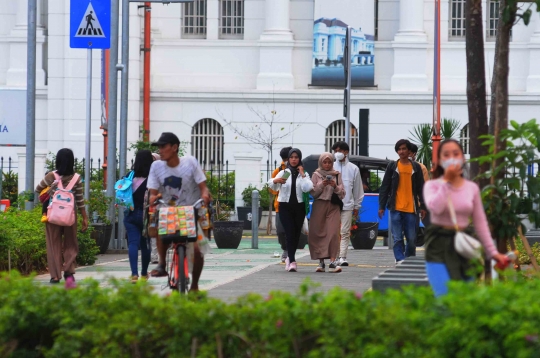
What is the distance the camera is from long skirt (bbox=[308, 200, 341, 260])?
17.2 metres

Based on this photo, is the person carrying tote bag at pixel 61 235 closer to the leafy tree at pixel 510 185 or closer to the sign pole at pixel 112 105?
the leafy tree at pixel 510 185

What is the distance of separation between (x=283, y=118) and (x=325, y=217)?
2349 cm

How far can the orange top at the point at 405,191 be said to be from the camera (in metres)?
16.6

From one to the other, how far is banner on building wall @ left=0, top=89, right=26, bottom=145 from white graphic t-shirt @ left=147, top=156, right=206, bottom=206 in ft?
36.6

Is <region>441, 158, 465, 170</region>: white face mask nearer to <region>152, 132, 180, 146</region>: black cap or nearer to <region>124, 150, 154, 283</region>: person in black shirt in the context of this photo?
<region>152, 132, 180, 146</region>: black cap

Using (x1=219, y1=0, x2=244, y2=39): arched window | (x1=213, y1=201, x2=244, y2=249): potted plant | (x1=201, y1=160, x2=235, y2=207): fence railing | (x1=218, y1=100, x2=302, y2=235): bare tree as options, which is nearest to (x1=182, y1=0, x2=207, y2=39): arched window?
(x1=219, y1=0, x2=244, y2=39): arched window

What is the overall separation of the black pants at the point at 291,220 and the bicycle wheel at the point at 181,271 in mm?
5920

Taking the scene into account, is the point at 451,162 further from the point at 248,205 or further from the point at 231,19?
the point at 231,19

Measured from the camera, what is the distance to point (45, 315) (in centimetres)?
846

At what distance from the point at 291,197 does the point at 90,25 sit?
19.5ft

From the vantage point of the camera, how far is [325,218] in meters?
17.3

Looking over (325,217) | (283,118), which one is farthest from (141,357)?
(283,118)

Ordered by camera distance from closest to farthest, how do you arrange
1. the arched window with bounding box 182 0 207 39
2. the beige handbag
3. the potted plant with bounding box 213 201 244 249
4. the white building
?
1. the beige handbag
2. the potted plant with bounding box 213 201 244 249
3. the white building
4. the arched window with bounding box 182 0 207 39

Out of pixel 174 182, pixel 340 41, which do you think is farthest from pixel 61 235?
pixel 340 41
